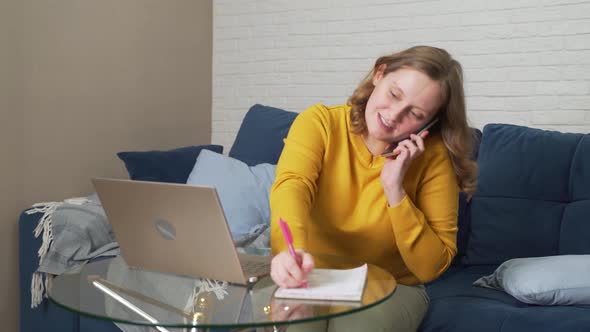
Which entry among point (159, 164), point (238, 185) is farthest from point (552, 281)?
point (159, 164)

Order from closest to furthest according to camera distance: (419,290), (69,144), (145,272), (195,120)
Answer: (145,272) < (419,290) < (69,144) < (195,120)

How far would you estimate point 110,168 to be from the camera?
3240 mm

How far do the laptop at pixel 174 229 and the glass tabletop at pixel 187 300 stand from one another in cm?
3

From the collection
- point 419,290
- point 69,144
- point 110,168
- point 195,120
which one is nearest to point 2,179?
point 69,144

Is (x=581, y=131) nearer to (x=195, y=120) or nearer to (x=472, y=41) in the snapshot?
(x=472, y=41)

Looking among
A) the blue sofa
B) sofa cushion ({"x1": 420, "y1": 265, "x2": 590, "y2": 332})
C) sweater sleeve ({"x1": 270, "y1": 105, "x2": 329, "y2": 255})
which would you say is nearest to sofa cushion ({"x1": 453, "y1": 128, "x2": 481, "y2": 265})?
the blue sofa

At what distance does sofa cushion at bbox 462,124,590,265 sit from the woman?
732 mm

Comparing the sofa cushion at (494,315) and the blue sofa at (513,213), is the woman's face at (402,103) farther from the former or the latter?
the blue sofa at (513,213)

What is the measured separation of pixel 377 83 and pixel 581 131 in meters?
1.58

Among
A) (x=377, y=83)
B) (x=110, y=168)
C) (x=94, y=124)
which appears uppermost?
(x=377, y=83)

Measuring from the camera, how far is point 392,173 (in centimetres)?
172

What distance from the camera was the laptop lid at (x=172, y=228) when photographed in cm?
126

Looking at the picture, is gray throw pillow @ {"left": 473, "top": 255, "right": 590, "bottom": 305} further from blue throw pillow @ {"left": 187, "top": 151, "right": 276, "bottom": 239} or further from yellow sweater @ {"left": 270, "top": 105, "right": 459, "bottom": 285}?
blue throw pillow @ {"left": 187, "top": 151, "right": 276, "bottom": 239}

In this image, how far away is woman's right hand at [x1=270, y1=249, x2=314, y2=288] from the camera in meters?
1.30
